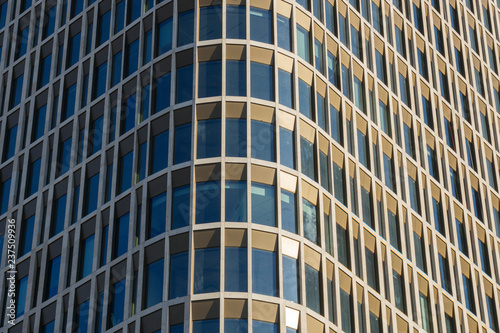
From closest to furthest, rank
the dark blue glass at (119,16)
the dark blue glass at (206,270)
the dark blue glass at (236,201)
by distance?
the dark blue glass at (206,270)
the dark blue glass at (236,201)
the dark blue glass at (119,16)

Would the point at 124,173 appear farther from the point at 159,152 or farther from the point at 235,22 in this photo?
the point at 235,22

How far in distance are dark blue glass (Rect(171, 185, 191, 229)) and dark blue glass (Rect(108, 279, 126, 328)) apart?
3.52 m

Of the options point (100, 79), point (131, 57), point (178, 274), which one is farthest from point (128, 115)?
point (178, 274)

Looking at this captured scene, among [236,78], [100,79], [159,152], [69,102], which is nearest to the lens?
[159,152]

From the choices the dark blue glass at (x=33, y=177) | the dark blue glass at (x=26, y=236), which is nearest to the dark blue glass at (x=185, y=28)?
the dark blue glass at (x=33, y=177)

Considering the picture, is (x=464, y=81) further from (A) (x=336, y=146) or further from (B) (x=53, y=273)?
(B) (x=53, y=273)

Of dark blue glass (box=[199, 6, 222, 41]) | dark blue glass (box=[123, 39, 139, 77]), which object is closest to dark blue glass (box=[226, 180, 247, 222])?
dark blue glass (box=[199, 6, 222, 41])

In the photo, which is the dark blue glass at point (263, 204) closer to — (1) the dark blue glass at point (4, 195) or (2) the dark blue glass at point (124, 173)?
(2) the dark blue glass at point (124, 173)

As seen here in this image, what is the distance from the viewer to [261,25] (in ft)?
203

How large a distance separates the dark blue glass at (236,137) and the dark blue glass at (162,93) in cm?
342

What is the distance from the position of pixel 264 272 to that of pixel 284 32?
13.1 meters

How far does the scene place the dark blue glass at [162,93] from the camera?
198 ft

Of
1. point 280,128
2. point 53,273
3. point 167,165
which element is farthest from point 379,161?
point 53,273

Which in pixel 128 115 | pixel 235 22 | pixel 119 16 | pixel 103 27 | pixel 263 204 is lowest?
pixel 263 204
